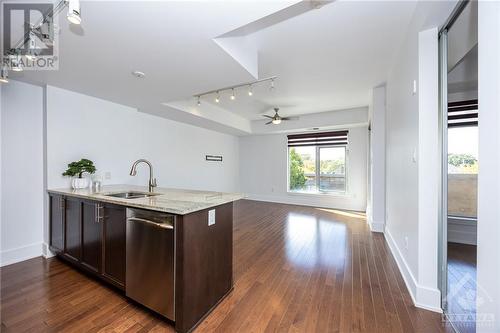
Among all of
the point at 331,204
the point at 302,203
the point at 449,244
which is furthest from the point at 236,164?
the point at 449,244

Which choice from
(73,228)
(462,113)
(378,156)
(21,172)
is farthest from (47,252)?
(378,156)

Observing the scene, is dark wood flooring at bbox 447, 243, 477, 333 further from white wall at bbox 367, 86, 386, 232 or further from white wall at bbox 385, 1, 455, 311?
white wall at bbox 367, 86, 386, 232

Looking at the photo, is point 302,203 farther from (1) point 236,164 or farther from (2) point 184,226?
(2) point 184,226

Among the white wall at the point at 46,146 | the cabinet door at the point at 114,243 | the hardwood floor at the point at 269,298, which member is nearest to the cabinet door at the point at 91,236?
the cabinet door at the point at 114,243

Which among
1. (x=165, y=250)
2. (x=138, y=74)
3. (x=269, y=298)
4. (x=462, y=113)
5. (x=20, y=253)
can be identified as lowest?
(x=269, y=298)

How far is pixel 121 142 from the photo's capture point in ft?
12.2

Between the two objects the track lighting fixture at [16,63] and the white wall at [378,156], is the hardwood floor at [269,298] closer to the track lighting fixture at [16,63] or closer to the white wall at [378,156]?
the white wall at [378,156]

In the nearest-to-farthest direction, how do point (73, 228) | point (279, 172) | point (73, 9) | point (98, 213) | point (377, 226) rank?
point (73, 9) → point (98, 213) → point (73, 228) → point (377, 226) → point (279, 172)

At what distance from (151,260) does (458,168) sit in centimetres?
262

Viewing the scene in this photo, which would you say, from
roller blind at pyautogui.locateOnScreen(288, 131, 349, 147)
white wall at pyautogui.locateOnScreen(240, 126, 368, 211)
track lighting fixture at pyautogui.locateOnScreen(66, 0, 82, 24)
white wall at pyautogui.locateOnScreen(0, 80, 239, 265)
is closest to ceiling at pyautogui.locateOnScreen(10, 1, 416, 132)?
white wall at pyautogui.locateOnScreen(0, 80, 239, 265)

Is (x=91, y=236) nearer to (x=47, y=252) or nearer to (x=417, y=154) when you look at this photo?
(x=47, y=252)

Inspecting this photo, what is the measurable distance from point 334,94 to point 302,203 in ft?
11.8

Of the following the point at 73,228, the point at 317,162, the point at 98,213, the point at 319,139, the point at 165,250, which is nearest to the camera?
the point at 165,250

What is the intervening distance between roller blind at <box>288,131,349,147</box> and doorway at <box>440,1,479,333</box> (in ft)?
14.2
